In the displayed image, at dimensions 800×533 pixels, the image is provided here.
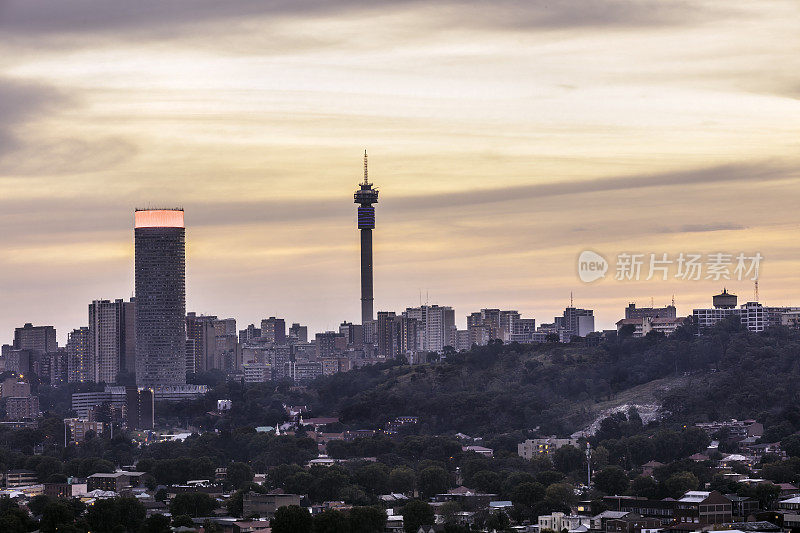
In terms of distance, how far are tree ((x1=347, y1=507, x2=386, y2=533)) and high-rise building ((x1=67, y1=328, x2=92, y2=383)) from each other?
90283 millimetres

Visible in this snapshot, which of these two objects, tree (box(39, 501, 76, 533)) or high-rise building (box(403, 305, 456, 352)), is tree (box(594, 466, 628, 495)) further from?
high-rise building (box(403, 305, 456, 352))

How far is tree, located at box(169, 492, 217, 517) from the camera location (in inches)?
1934

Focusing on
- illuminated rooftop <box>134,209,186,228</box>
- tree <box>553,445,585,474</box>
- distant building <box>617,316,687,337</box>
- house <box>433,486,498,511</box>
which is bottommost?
→ house <box>433,486,498,511</box>

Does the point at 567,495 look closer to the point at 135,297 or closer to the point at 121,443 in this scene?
the point at 121,443

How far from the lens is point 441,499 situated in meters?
52.6

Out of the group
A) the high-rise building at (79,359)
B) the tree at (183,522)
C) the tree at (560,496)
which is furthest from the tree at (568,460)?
the high-rise building at (79,359)

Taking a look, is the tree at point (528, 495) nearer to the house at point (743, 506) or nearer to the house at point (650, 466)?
the house at point (743, 506)

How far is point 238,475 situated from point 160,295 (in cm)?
6811

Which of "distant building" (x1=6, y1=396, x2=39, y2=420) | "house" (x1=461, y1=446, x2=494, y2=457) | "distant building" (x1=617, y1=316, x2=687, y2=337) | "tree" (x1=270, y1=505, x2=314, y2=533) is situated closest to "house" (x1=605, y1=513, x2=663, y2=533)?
"tree" (x1=270, y1=505, x2=314, y2=533)

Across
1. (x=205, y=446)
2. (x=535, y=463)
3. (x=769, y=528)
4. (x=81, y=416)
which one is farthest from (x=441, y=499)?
(x=81, y=416)

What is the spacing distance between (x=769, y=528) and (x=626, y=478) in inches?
479

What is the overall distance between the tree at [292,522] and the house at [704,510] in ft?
Result: 28.9

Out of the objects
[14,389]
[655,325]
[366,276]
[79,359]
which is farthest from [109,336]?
[655,325]

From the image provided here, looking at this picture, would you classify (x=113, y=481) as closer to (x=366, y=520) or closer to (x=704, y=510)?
(x=366, y=520)
